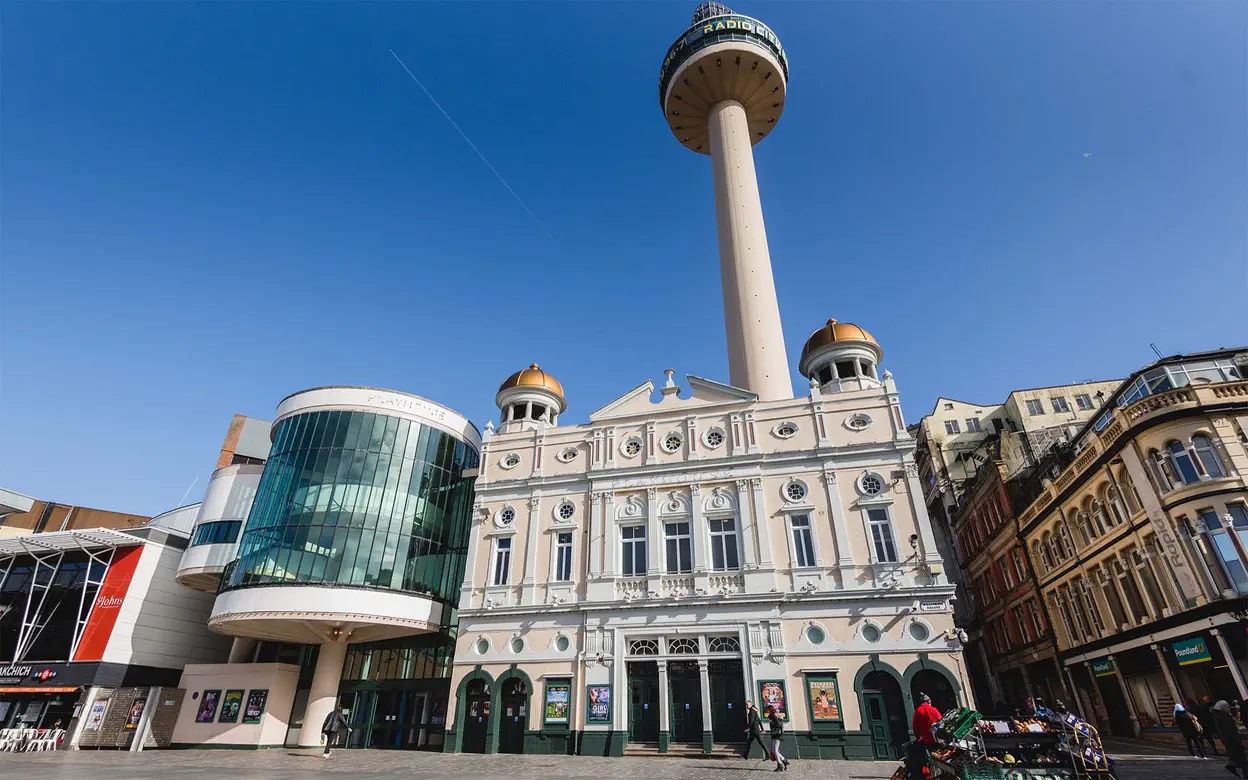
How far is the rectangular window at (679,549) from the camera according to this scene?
26.7 meters

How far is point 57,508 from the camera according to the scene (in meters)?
57.6

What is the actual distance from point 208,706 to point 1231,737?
4115 cm

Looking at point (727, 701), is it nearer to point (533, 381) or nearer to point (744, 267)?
point (533, 381)

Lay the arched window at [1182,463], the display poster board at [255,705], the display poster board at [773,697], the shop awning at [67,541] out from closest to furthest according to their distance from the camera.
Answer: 1. the arched window at [1182,463]
2. the display poster board at [773,697]
3. the display poster board at [255,705]
4. the shop awning at [67,541]

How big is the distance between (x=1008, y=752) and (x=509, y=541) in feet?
72.5

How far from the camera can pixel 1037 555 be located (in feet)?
105

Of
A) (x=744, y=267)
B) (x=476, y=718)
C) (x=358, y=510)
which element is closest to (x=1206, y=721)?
(x=476, y=718)

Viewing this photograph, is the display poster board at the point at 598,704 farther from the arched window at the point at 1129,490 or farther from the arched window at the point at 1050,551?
the arched window at the point at 1050,551

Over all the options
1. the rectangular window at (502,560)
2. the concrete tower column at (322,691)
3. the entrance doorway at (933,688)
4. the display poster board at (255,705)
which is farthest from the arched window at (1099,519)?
the display poster board at (255,705)

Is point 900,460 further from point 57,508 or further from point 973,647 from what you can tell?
point 57,508

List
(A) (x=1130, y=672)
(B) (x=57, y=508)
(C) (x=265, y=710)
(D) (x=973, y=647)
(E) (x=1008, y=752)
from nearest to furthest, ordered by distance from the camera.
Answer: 1. (E) (x=1008, y=752)
2. (A) (x=1130, y=672)
3. (C) (x=265, y=710)
4. (D) (x=973, y=647)
5. (B) (x=57, y=508)

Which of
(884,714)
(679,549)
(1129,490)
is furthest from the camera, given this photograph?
(679,549)

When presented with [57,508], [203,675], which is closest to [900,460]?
[203,675]

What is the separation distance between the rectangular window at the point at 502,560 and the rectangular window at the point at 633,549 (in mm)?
5558
